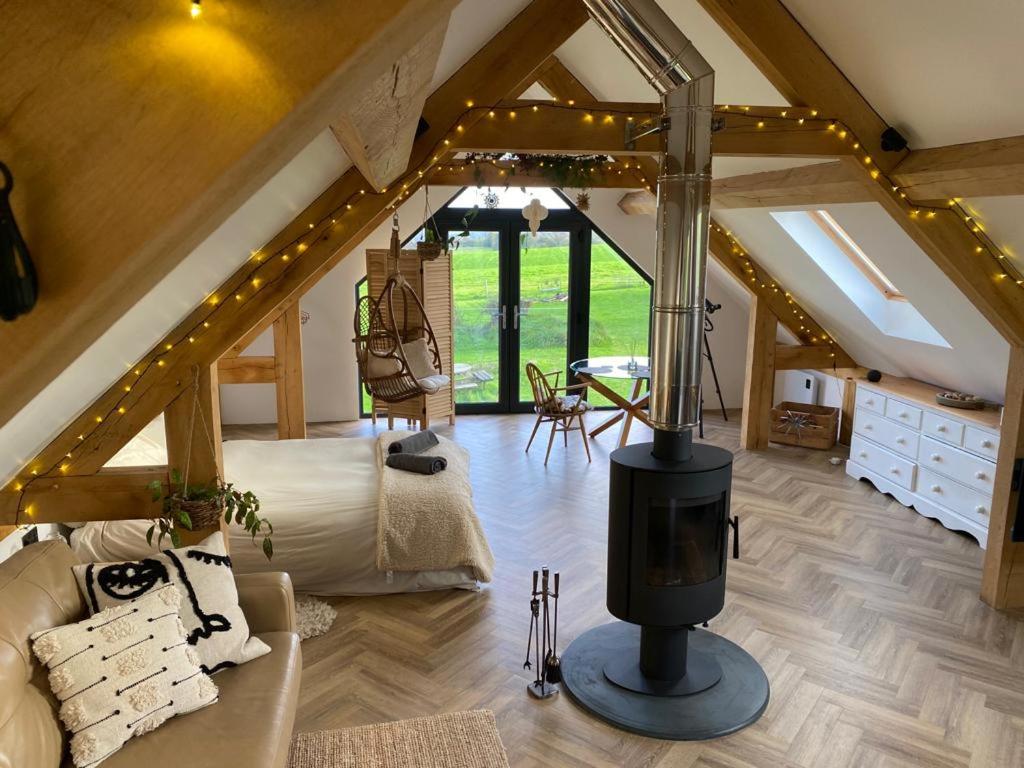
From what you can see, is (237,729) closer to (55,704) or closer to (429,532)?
(55,704)

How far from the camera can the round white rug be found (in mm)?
3979

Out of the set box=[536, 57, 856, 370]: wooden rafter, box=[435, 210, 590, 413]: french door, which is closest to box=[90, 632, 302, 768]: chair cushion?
box=[536, 57, 856, 370]: wooden rafter

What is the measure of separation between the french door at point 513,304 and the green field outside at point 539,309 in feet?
0.03

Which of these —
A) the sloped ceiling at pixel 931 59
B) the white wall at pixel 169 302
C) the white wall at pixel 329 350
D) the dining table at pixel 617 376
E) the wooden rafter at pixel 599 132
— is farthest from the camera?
the white wall at pixel 329 350

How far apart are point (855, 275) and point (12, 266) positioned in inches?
231

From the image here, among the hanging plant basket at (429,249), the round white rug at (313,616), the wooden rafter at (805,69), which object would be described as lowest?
the round white rug at (313,616)

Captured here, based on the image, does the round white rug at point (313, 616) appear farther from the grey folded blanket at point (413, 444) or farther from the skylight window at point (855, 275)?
the skylight window at point (855, 275)

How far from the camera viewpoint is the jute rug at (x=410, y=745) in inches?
119

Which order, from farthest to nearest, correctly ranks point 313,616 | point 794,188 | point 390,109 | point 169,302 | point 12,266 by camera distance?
point 794,188 < point 313,616 < point 169,302 < point 390,109 < point 12,266

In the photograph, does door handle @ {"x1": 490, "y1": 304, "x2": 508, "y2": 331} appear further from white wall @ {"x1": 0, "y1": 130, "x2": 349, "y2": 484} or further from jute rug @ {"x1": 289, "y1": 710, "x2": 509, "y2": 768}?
jute rug @ {"x1": 289, "y1": 710, "x2": 509, "y2": 768}

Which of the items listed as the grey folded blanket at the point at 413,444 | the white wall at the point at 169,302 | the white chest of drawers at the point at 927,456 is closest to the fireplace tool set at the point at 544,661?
the grey folded blanket at the point at 413,444

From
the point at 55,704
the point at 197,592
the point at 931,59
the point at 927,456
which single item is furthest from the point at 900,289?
the point at 55,704

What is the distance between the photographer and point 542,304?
843 cm

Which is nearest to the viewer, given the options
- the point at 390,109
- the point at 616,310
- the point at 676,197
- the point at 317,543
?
the point at 390,109
